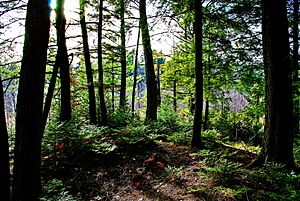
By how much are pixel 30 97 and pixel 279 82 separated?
4484mm

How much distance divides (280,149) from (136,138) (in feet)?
13.5

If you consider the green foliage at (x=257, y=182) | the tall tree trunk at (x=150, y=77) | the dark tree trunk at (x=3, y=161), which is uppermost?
the tall tree trunk at (x=150, y=77)

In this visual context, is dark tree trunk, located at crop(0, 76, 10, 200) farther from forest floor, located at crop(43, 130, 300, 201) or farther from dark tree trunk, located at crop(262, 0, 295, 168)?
dark tree trunk, located at crop(262, 0, 295, 168)

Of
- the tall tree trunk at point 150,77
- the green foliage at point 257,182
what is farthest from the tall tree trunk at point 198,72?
the tall tree trunk at point 150,77

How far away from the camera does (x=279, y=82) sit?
175 inches

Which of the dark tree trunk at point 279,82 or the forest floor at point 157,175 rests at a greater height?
the dark tree trunk at point 279,82

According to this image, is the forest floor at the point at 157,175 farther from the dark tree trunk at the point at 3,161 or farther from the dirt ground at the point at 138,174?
the dark tree trunk at the point at 3,161

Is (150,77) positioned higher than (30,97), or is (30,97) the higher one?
(150,77)

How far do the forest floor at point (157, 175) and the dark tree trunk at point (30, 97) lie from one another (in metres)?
1.18

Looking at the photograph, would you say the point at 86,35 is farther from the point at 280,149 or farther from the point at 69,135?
the point at 280,149

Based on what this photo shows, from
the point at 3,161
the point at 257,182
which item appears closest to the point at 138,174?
the point at 257,182

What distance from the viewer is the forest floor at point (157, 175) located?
3850 millimetres

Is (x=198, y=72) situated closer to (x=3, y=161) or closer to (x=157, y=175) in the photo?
(x=157, y=175)

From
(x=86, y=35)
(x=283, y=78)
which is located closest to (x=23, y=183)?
(x=283, y=78)
